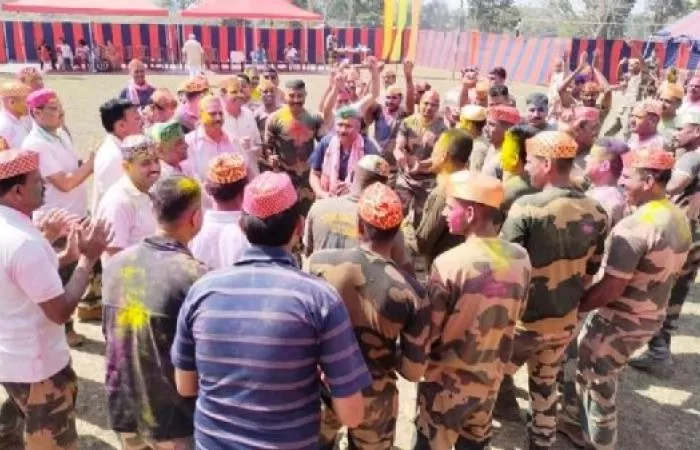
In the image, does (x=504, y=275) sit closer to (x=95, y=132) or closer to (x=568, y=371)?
(x=568, y=371)

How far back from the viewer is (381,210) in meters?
2.82

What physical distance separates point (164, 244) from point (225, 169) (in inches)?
23.0

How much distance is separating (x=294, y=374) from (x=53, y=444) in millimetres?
1910

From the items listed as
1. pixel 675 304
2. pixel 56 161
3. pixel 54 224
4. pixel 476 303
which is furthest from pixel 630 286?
pixel 56 161

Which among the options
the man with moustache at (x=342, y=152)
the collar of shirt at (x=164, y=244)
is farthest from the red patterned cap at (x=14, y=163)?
the man with moustache at (x=342, y=152)

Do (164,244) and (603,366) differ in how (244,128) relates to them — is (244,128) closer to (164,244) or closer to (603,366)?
(164,244)

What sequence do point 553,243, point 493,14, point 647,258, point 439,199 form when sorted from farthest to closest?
point 493,14
point 439,199
point 647,258
point 553,243

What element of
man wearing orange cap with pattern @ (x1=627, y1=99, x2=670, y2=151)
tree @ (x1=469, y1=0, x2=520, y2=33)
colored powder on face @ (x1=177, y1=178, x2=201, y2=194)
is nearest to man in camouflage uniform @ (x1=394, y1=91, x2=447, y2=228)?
man wearing orange cap with pattern @ (x1=627, y1=99, x2=670, y2=151)

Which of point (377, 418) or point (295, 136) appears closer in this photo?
point (377, 418)

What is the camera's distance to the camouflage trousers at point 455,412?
329 cm

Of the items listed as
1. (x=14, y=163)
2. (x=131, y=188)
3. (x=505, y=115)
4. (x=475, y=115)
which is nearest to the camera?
(x=14, y=163)

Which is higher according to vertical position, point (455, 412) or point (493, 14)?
point (493, 14)

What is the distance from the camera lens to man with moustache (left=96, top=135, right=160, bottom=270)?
4004 mm

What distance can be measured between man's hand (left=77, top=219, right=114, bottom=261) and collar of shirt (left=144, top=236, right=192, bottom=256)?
1.29 feet
